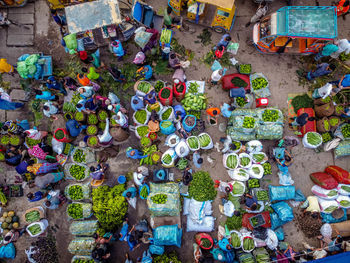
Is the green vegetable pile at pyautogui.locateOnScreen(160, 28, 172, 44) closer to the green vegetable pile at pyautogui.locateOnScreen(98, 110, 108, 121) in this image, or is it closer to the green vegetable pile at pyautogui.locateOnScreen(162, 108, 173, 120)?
the green vegetable pile at pyautogui.locateOnScreen(162, 108, 173, 120)

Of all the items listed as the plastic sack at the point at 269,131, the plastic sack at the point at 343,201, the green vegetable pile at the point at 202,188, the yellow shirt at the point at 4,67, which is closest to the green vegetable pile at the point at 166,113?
the green vegetable pile at the point at 202,188

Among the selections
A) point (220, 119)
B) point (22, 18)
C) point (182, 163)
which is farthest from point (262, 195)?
point (22, 18)

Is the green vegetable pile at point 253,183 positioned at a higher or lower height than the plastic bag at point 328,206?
higher

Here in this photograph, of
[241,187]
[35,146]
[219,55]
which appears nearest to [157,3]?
[219,55]

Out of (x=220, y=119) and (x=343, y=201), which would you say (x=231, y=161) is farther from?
(x=343, y=201)

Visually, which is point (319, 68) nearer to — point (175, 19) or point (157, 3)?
point (175, 19)

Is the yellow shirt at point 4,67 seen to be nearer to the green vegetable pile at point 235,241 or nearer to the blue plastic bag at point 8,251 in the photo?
the blue plastic bag at point 8,251

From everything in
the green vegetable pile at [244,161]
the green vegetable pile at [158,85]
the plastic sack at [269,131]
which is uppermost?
the green vegetable pile at [158,85]
